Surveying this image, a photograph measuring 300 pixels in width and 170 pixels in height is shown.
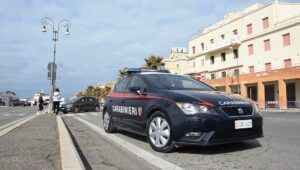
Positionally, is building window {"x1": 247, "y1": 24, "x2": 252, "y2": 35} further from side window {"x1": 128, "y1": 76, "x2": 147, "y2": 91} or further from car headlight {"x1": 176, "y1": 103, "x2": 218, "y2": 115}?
car headlight {"x1": 176, "y1": 103, "x2": 218, "y2": 115}

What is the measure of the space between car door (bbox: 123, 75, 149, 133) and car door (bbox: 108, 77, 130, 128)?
1.03 feet

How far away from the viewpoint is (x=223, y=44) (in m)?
50.1

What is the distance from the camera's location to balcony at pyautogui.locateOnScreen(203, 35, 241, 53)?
4741cm

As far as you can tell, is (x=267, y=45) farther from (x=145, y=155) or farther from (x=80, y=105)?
(x=145, y=155)

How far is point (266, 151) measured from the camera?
20.6 ft

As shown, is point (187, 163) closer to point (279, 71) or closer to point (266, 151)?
point (266, 151)

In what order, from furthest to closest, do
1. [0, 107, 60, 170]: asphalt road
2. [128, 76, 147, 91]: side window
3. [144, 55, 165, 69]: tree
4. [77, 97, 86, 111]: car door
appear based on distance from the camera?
[144, 55, 165, 69]: tree
[77, 97, 86, 111]: car door
[128, 76, 147, 91]: side window
[0, 107, 60, 170]: asphalt road

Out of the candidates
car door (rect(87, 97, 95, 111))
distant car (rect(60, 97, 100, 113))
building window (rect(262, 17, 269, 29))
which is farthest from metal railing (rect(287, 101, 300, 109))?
car door (rect(87, 97, 95, 111))

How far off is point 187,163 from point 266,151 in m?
1.61

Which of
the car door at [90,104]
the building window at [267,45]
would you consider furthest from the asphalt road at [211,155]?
the building window at [267,45]

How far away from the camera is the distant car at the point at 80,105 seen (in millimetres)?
29688

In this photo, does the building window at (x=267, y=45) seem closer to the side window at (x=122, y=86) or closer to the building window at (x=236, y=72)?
the building window at (x=236, y=72)

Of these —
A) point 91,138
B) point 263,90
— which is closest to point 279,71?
point 263,90

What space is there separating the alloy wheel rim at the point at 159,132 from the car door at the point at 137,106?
1.65 ft
